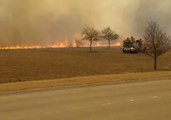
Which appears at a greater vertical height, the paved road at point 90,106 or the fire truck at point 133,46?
the fire truck at point 133,46

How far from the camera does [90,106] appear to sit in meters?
14.0

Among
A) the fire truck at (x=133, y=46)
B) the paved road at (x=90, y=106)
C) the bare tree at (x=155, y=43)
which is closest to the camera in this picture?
the paved road at (x=90, y=106)

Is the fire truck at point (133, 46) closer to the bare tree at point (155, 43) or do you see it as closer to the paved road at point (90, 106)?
the bare tree at point (155, 43)

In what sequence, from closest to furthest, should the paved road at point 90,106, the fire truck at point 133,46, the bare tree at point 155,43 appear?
the paved road at point 90,106
the bare tree at point 155,43
the fire truck at point 133,46

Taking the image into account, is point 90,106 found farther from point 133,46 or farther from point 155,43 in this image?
point 133,46

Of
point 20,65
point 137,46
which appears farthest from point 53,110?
point 137,46

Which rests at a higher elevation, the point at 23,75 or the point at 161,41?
the point at 161,41

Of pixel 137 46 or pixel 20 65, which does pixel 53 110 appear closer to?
pixel 20 65

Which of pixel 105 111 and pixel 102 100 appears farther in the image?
pixel 102 100

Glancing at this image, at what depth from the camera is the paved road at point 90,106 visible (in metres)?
11.9

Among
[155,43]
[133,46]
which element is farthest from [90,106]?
[133,46]

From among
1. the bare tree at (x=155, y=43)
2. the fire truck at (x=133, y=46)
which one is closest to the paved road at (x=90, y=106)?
the bare tree at (x=155, y=43)

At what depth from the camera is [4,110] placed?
13391mm

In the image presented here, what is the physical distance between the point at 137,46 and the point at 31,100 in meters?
66.2
